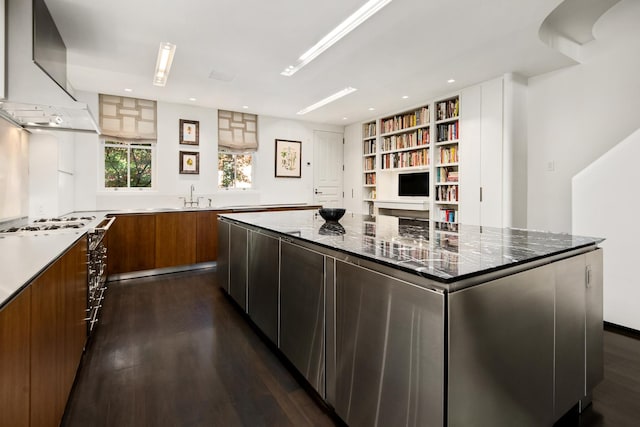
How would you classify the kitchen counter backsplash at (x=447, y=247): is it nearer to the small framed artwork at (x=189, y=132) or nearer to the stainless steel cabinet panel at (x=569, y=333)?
the stainless steel cabinet panel at (x=569, y=333)

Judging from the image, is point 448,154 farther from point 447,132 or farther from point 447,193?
point 447,193

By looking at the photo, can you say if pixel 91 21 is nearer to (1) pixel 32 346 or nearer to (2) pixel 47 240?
(2) pixel 47 240

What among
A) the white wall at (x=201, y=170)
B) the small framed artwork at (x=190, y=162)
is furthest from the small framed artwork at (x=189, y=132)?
the small framed artwork at (x=190, y=162)

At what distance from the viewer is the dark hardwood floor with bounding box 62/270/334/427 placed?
1.67m

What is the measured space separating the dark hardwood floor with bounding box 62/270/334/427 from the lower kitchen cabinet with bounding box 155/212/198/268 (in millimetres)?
1371

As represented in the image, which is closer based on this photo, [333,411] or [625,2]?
[333,411]

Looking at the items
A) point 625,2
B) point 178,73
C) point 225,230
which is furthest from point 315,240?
point 625,2

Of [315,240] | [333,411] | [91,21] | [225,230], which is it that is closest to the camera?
[333,411]

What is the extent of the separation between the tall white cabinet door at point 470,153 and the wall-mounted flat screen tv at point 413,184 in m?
0.83

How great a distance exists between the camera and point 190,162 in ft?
17.9

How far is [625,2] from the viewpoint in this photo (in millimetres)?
3008

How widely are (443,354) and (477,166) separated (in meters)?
4.01

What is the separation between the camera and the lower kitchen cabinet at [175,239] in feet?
14.9

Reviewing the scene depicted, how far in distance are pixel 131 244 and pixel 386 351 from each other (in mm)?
4145
